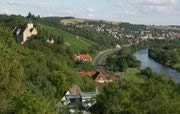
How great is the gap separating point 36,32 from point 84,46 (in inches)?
1105

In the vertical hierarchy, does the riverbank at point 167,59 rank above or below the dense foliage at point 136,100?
below

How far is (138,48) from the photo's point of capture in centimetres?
14950

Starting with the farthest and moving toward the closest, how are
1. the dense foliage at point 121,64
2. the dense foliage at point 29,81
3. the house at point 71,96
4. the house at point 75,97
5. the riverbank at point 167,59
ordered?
the riverbank at point 167,59 < the dense foliage at point 121,64 < the house at point 71,96 < the house at point 75,97 < the dense foliage at point 29,81

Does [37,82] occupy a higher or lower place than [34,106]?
lower

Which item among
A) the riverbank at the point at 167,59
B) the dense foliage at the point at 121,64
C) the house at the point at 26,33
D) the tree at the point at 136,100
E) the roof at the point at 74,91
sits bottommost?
the riverbank at the point at 167,59

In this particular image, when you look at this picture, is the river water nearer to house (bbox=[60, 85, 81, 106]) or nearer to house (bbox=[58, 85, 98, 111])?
house (bbox=[60, 85, 81, 106])

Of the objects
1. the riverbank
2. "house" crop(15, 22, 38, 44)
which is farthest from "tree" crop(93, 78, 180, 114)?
the riverbank

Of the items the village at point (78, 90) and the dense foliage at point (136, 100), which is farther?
the village at point (78, 90)

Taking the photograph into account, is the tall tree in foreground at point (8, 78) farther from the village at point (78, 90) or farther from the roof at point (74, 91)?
the roof at point (74, 91)

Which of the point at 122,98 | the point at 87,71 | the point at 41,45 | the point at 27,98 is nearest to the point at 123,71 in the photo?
the point at 87,71

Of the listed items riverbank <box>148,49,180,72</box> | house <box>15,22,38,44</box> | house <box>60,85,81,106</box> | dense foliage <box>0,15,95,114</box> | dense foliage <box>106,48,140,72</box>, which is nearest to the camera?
dense foliage <box>0,15,95,114</box>

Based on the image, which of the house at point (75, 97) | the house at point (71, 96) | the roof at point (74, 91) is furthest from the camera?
the roof at point (74, 91)

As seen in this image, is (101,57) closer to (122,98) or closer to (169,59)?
(169,59)

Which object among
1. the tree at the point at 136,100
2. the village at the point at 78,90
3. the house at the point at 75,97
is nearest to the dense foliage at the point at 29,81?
the house at the point at 75,97
